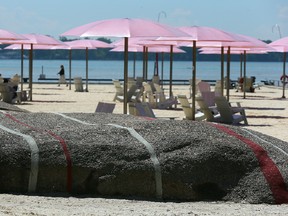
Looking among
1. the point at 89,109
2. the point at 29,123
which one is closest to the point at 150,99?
the point at 89,109

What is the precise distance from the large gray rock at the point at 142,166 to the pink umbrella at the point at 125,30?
20.4ft

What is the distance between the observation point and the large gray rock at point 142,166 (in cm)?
823

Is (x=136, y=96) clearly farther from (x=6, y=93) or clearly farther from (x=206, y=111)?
(x=206, y=111)

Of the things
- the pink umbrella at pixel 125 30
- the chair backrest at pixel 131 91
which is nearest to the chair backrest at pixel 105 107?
the pink umbrella at pixel 125 30

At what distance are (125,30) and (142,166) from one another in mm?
6850

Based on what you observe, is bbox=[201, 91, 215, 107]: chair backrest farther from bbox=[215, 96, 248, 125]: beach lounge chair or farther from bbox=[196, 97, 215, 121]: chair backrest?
bbox=[215, 96, 248, 125]: beach lounge chair

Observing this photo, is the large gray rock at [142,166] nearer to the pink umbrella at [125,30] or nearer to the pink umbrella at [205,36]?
the pink umbrella at [125,30]

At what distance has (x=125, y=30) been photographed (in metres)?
14.9

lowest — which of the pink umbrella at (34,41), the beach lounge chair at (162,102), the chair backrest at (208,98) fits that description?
the beach lounge chair at (162,102)

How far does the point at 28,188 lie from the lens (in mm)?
8219

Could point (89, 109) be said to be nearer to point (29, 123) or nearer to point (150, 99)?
point (150, 99)

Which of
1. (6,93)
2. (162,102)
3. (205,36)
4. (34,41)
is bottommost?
(162,102)

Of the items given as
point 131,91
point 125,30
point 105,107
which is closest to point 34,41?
point 131,91

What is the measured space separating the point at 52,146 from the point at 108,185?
0.68 m
